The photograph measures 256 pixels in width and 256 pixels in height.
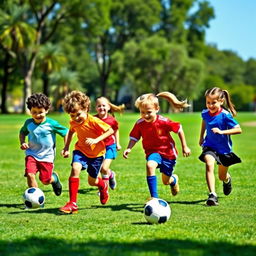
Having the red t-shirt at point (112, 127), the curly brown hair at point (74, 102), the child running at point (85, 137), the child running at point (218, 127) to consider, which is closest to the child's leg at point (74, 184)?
the child running at point (85, 137)

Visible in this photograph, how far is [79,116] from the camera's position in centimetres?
765

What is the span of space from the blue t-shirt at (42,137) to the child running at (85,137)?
1.08 ft

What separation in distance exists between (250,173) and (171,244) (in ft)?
21.7

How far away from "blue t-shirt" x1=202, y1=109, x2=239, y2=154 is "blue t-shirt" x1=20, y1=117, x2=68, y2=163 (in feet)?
6.66

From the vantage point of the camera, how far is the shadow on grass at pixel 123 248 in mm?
4785

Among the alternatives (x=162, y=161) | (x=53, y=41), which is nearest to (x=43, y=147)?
(x=162, y=161)

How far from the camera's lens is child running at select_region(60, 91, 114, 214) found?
753 centimetres

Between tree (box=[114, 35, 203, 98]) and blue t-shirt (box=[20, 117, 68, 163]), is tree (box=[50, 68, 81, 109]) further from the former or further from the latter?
blue t-shirt (box=[20, 117, 68, 163])

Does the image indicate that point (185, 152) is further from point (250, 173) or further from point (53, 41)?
point (53, 41)

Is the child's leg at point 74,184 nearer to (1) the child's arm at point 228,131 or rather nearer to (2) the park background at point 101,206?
(2) the park background at point 101,206

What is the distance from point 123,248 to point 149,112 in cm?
293

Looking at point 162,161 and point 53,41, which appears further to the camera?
point 53,41

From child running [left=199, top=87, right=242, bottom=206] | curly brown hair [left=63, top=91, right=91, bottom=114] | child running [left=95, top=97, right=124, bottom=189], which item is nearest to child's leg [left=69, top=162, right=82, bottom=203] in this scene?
curly brown hair [left=63, top=91, right=91, bottom=114]

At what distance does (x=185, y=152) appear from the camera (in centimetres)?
744
